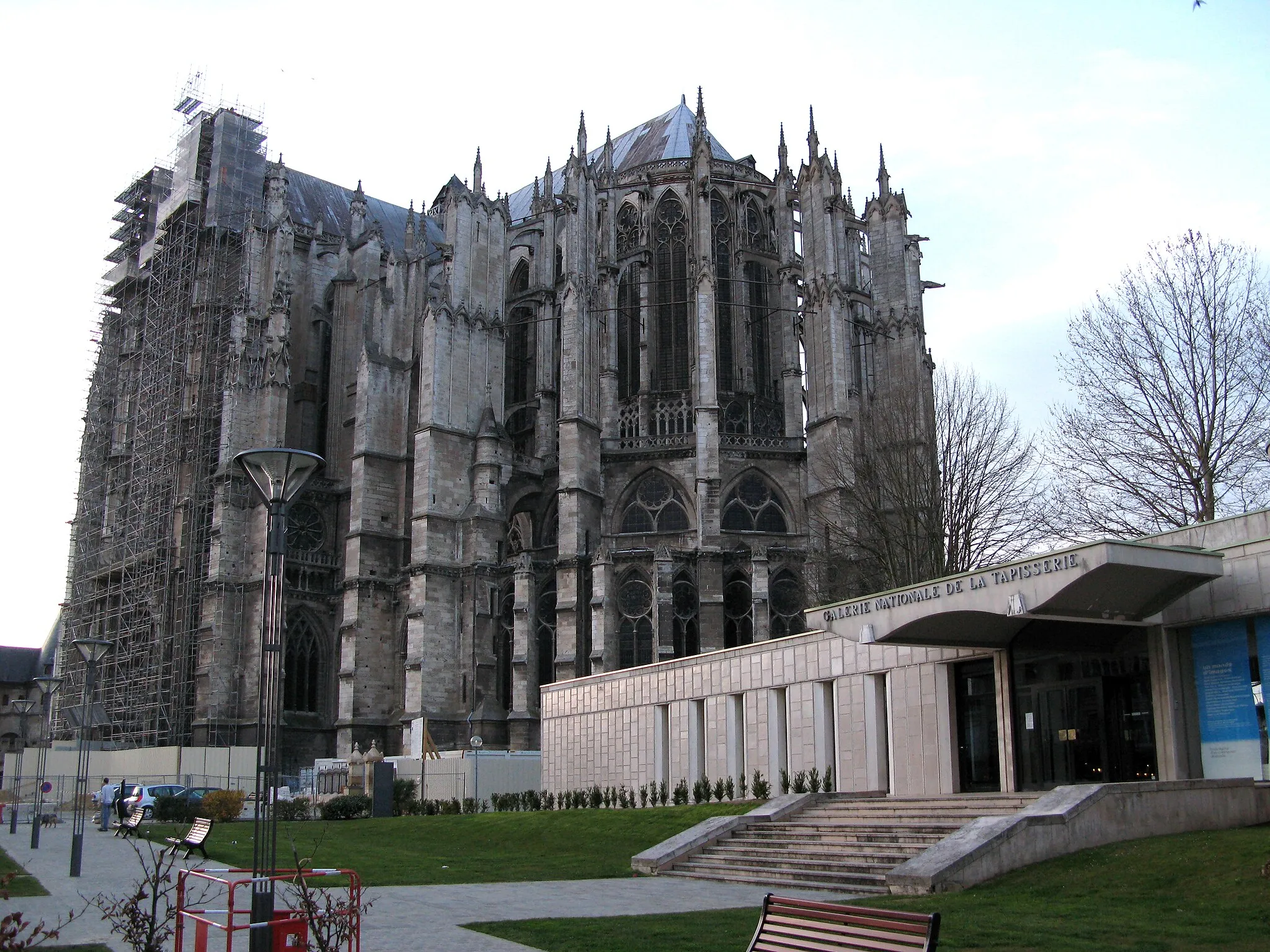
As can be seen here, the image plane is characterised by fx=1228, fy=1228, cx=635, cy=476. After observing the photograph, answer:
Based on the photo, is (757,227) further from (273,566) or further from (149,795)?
(273,566)

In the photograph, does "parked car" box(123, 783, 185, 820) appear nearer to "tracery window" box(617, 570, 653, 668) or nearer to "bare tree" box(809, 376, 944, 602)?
"tracery window" box(617, 570, 653, 668)

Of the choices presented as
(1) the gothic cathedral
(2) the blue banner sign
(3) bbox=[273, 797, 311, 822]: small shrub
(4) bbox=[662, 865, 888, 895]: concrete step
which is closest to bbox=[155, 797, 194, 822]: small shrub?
(3) bbox=[273, 797, 311, 822]: small shrub

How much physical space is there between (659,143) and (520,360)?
1255 cm

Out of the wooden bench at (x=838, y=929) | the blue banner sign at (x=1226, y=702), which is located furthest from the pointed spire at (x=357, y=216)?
the wooden bench at (x=838, y=929)

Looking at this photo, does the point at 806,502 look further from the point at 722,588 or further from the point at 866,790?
the point at 866,790

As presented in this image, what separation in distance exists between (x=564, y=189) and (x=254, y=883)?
39.0m

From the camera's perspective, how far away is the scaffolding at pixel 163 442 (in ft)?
157

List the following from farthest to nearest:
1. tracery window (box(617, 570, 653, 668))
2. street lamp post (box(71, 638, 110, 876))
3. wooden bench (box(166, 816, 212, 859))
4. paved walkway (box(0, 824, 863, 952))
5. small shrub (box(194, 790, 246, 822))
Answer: tracery window (box(617, 570, 653, 668))
small shrub (box(194, 790, 246, 822))
wooden bench (box(166, 816, 212, 859))
street lamp post (box(71, 638, 110, 876))
paved walkway (box(0, 824, 863, 952))

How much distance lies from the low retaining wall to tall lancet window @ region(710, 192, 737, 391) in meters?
33.1

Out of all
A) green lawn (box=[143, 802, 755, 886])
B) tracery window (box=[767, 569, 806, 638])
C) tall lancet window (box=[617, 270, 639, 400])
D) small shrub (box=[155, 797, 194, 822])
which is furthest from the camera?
tall lancet window (box=[617, 270, 639, 400])

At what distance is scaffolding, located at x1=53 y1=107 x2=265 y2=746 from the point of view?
4800 cm

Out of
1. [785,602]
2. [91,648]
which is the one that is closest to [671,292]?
[785,602]

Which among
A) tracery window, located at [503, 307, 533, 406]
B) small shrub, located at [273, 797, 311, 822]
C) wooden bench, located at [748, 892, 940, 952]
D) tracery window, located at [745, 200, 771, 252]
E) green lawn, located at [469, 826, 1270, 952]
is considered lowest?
small shrub, located at [273, 797, 311, 822]

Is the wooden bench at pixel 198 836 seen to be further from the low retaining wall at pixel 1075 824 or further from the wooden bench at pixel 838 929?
the wooden bench at pixel 838 929
